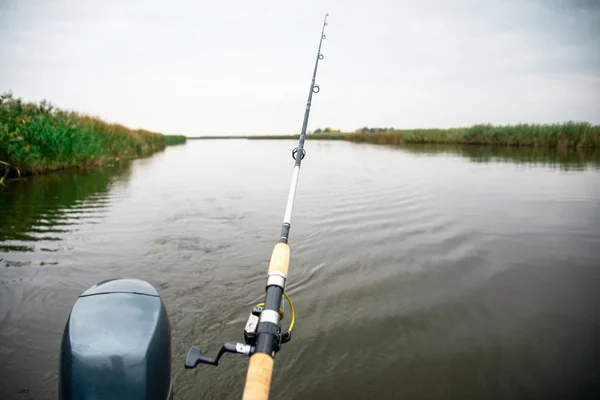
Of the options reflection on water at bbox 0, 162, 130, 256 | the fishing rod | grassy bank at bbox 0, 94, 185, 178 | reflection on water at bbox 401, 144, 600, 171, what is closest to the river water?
reflection on water at bbox 0, 162, 130, 256

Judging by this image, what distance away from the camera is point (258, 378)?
1.23m

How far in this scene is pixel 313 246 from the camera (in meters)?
5.25

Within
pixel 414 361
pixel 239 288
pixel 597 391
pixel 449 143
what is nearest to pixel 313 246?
pixel 239 288

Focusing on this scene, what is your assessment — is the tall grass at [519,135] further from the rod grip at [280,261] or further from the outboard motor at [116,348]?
the outboard motor at [116,348]

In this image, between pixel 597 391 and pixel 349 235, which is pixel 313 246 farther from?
pixel 597 391

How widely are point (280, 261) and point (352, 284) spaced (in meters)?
2.46

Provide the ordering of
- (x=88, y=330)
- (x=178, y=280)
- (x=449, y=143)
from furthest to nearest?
(x=449, y=143) < (x=178, y=280) < (x=88, y=330)

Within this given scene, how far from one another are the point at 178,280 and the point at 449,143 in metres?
38.5

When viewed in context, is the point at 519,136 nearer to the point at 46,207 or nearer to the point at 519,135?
the point at 519,135

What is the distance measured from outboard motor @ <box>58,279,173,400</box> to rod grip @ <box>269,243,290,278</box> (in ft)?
1.92

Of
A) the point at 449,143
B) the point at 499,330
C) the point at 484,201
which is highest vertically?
the point at 449,143

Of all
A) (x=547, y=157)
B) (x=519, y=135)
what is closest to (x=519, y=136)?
(x=519, y=135)

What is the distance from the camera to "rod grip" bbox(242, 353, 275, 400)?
1.18 metres

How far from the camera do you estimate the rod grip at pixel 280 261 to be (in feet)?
5.56
